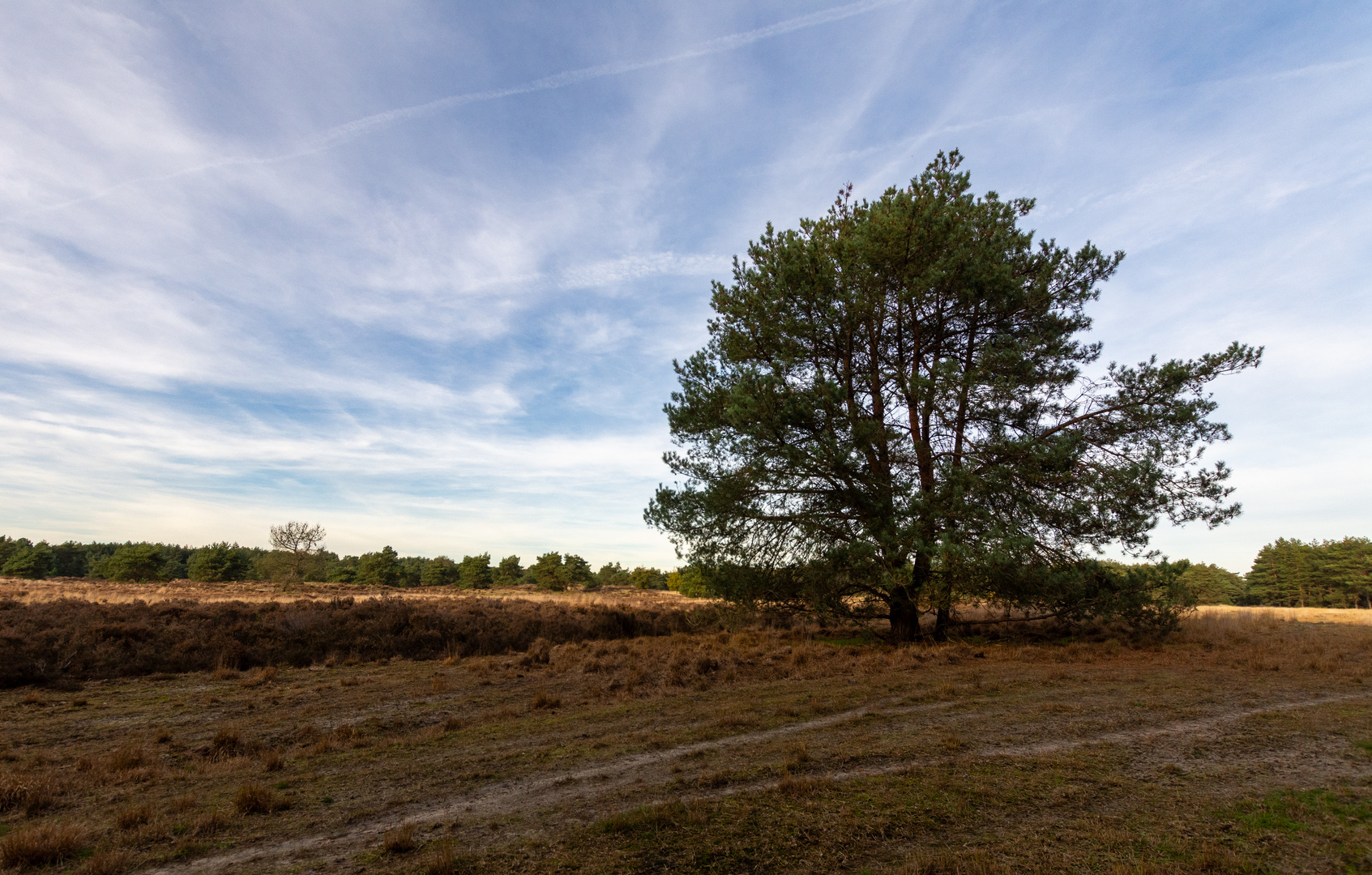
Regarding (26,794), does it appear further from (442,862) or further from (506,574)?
(506,574)

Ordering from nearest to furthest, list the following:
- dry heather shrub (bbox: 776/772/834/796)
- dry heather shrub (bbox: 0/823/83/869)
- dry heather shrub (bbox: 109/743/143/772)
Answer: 1. dry heather shrub (bbox: 0/823/83/869)
2. dry heather shrub (bbox: 776/772/834/796)
3. dry heather shrub (bbox: 109/743/143/772)

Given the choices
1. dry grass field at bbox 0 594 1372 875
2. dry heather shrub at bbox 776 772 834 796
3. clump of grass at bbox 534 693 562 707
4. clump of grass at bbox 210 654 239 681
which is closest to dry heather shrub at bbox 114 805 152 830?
dry grass field at bbox 0 594 1372 875

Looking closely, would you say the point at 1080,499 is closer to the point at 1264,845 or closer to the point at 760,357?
the point at 760,357

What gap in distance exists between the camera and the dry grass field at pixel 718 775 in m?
4.16

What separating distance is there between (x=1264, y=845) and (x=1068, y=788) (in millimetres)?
1300

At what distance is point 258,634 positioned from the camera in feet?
58.0

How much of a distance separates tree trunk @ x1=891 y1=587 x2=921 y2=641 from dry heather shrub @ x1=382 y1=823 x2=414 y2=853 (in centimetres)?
1404

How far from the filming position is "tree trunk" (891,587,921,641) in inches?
643

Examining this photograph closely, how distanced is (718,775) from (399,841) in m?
2.86

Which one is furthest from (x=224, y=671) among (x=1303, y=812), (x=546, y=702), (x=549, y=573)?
(x=549, y=573)

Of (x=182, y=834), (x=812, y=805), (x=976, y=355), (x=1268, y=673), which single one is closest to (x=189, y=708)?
(x=182, y=834)

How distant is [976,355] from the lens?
1561cm

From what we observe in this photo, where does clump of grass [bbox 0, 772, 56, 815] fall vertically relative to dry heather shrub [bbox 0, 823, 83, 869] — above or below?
below

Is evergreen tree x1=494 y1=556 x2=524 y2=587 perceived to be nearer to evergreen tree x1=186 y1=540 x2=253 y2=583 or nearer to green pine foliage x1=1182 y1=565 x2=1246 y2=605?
evergreen tree x1=186 y1=540 x2=253 y2=583
